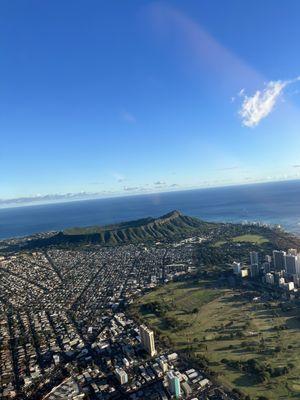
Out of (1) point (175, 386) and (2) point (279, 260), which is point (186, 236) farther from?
(1) point (175, 386)

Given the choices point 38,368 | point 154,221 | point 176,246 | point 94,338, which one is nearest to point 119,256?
point 176,246

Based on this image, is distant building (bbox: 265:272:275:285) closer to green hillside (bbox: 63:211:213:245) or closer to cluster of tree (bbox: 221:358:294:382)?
cluster of tree (bbox: 221:358:294:382)

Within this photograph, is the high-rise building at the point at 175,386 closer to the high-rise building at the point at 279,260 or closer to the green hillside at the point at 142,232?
the high-rise building at the point at 279,260

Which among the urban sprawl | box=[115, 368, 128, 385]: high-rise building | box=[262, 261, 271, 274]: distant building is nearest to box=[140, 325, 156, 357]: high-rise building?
the urban sprawl

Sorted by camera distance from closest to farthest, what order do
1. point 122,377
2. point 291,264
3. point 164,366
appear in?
point 122,377 → point 164,366 → point 291,264

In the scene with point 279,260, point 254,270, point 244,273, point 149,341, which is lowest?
point 244,273

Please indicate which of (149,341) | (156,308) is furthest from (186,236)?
(149,341)

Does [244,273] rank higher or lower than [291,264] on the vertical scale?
lower
